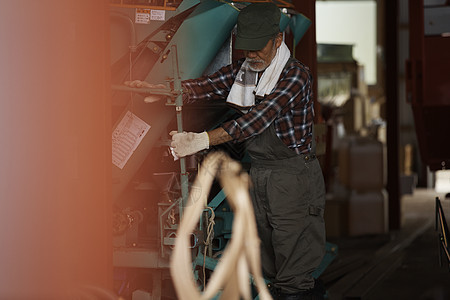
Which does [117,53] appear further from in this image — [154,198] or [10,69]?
[10,69]

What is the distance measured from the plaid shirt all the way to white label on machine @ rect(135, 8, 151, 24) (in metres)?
0.42

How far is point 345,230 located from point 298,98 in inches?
187

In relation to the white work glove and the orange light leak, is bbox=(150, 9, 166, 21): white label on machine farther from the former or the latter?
the orange light leak

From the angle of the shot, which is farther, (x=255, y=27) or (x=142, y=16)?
(x=142, y=16)

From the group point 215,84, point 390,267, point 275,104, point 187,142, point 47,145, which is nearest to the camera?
point 47,145

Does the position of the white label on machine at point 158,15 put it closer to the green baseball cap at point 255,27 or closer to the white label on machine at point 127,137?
the green baseball cap at point 255,27

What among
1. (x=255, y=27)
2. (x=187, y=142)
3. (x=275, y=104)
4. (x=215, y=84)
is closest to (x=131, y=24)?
(x=215, y=84)

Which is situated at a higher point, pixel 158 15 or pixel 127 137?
pixel 158 15

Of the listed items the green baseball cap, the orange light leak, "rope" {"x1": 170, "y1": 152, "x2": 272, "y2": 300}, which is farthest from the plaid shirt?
the orange light leak

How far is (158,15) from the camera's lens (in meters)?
4.41

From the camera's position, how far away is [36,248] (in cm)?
330

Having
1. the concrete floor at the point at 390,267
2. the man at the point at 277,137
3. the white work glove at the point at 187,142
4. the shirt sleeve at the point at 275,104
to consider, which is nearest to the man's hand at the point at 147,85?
the man at the point at 277,137

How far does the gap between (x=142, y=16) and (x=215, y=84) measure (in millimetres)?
587

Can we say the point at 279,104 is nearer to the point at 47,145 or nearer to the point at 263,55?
the point at 263,55
